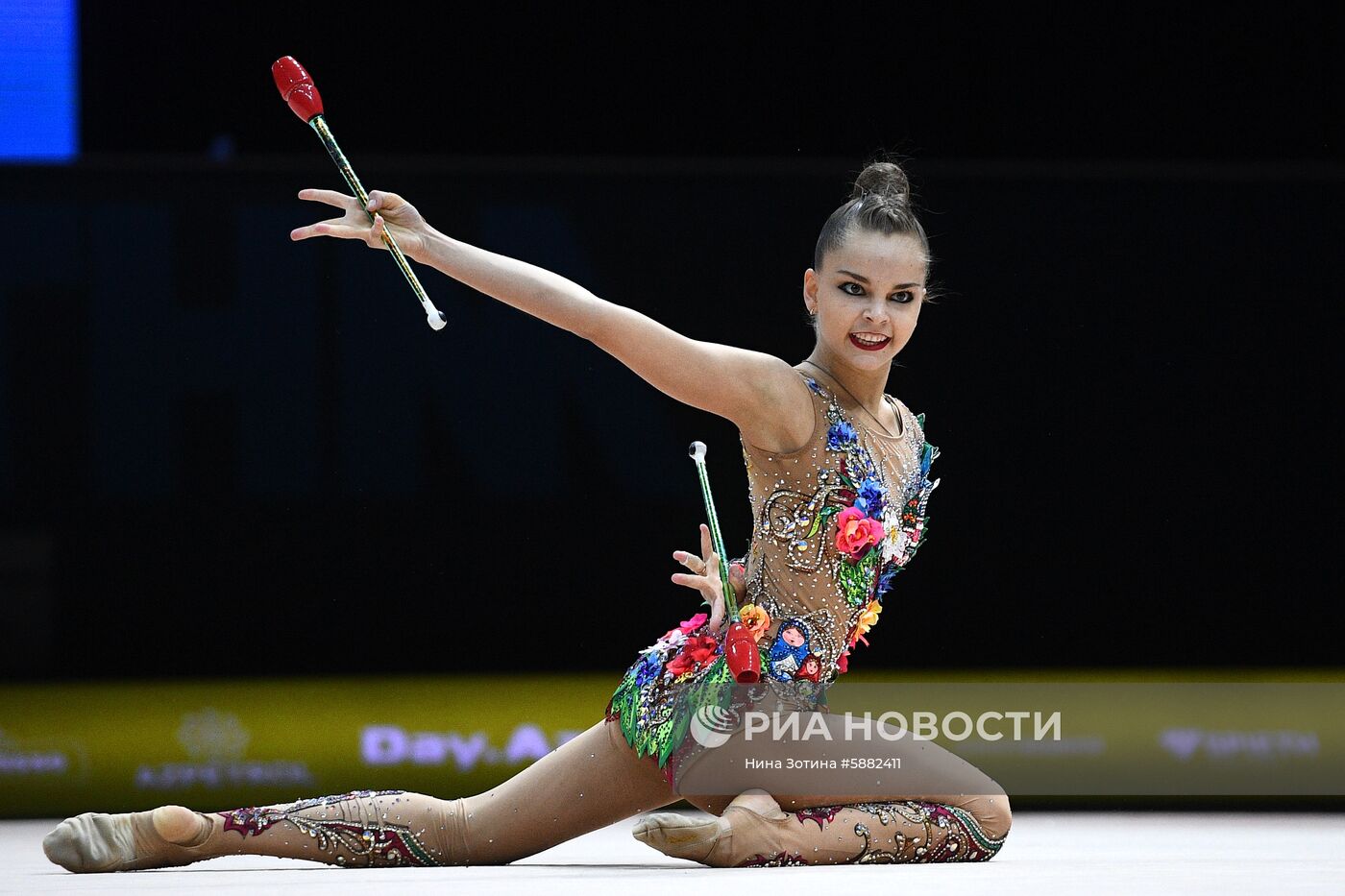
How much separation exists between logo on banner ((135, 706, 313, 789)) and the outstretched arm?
95.3 inches

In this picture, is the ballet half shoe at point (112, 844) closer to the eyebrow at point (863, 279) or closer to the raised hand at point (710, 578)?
the raised hand at point (710, 578)

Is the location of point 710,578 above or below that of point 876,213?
below

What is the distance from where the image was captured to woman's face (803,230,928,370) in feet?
9.02

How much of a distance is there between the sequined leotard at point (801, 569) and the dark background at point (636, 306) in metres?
2.13

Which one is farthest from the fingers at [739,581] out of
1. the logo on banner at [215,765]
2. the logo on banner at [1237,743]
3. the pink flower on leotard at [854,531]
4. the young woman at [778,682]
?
the logo on banner at [1237,743]

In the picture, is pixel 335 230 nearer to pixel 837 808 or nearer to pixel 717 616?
pixel 717 616

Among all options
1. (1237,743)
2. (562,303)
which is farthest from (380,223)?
(1237,743)

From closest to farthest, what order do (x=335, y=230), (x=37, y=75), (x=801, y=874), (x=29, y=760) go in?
(x=335, y=230), (x=801, y=874), (x=29, y=760), (x=37, y=75)

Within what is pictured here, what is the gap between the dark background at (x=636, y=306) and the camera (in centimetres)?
468

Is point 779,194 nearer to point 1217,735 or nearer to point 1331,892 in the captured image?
point 1217,735

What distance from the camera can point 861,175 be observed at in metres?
2.87

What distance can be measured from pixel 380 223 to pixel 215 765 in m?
2.51

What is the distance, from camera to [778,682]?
8.76ft

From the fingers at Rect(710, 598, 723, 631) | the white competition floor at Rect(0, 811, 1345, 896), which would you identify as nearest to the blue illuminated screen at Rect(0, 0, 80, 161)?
the white competition floor at Rect(0, 811, 1345, 896)
